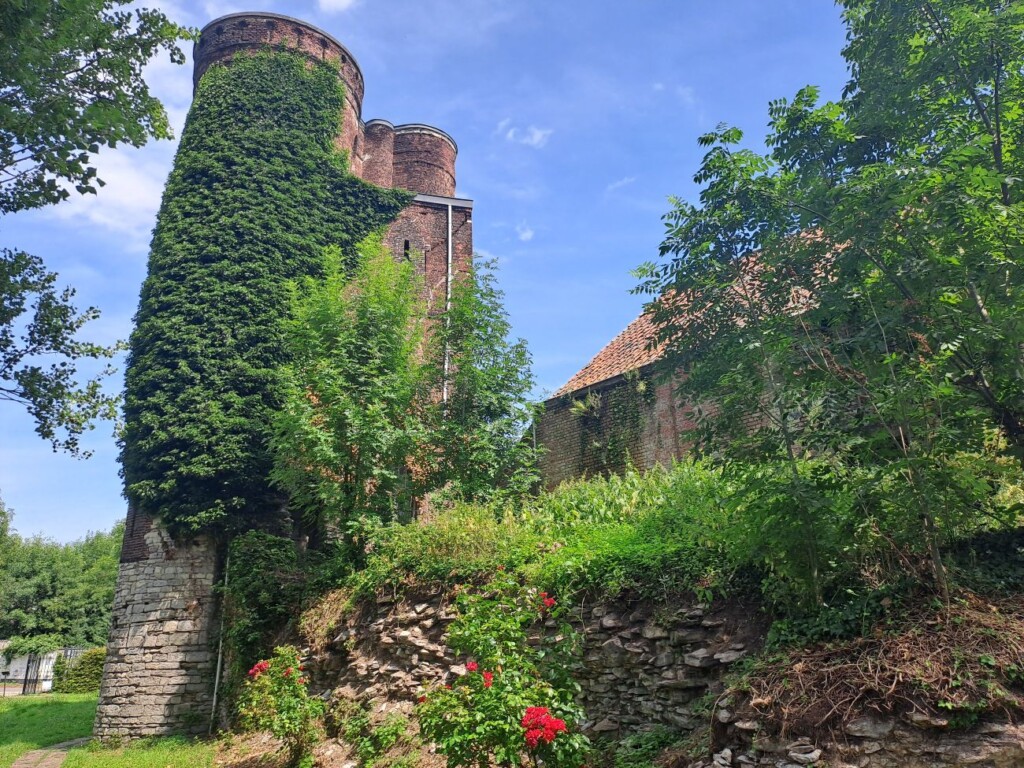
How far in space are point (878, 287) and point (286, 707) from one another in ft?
28.7

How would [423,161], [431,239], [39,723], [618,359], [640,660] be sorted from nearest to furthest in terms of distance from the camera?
[640,660] → [39,723] → [618,359] → [431,239] → [423,161]

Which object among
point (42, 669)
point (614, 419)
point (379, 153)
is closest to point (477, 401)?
point (614, 419)

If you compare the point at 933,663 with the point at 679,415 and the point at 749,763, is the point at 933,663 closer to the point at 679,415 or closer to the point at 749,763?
the point at 749,763

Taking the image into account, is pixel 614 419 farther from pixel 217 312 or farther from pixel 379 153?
pixel 379 153

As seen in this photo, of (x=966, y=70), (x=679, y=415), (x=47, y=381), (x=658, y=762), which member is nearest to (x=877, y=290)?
(x=966, y=70)

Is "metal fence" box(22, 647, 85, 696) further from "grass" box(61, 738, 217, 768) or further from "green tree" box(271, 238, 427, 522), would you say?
"green tree" box(271, 238, 427, 522)

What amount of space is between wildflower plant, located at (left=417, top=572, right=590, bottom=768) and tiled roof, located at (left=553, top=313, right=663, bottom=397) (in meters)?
10.0

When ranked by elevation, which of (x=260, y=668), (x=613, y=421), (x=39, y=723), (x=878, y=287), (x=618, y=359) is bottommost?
(x=39, y=723)

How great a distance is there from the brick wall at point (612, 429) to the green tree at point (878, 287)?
7.74m

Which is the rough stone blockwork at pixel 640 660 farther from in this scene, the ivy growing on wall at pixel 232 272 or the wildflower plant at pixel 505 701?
the ivy growing on wall at pixel 232 272

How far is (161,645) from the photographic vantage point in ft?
43.9

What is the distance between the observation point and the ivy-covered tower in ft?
44.3

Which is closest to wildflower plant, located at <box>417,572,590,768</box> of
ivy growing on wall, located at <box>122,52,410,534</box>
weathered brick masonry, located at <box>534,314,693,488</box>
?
weathered brick masonry, located at <box>534,314,693,488</box>

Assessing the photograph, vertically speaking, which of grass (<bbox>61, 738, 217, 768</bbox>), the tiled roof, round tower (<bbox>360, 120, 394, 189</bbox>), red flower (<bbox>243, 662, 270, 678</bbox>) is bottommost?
grass (<bbox>61, 738, 217, 768</bbox>)
